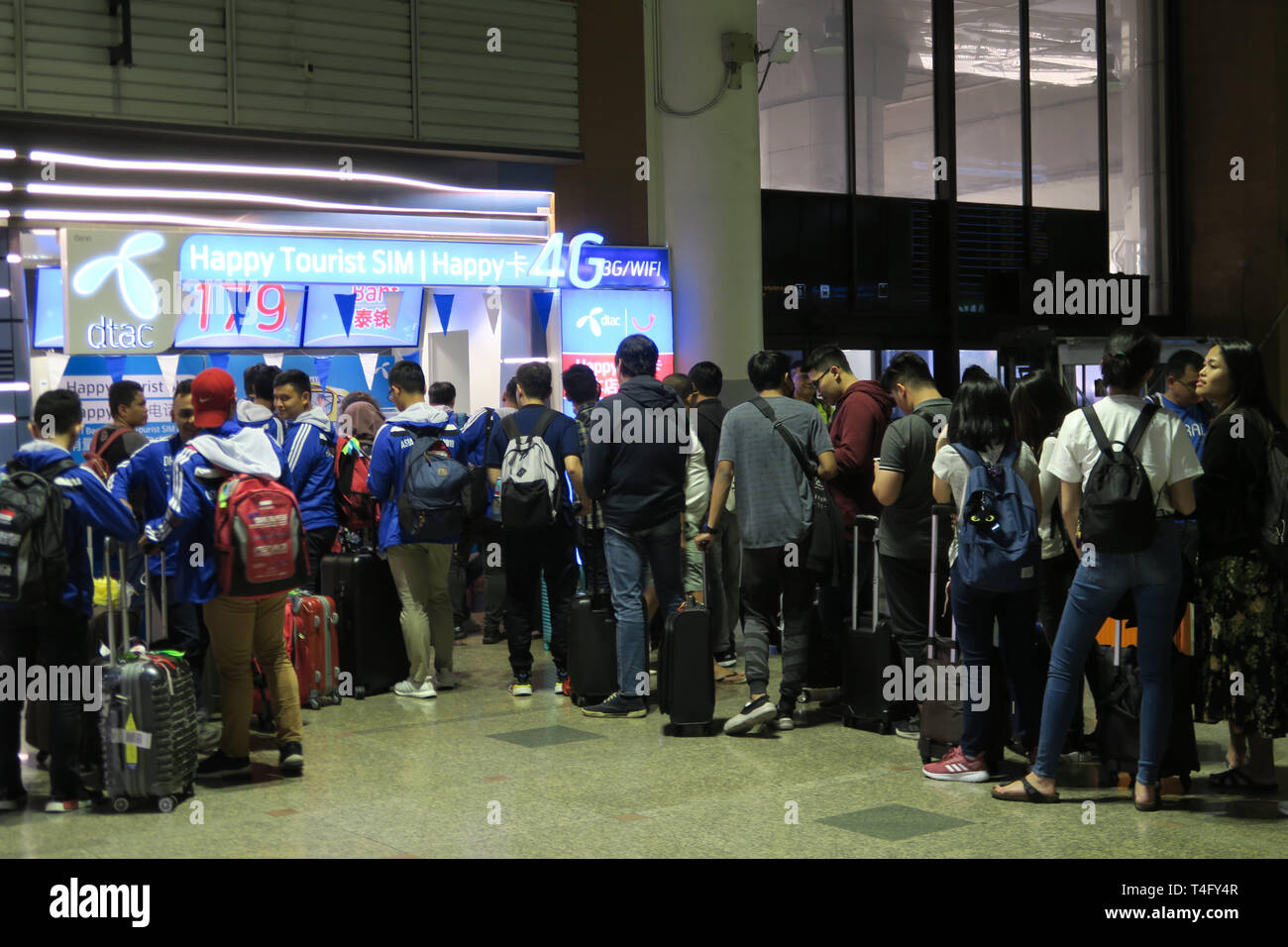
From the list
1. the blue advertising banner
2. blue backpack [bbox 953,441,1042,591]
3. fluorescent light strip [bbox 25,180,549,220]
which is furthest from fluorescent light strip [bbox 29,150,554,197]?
blue backpack [bbox 953,441,1042,591]

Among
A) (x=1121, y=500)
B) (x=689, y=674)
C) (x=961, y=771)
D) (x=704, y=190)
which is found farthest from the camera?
(x=704, y=190)

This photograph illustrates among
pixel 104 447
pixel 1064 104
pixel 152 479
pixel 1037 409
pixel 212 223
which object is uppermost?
pixel 1064 104

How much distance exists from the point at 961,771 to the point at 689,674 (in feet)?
5.23

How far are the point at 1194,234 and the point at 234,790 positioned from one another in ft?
52.0

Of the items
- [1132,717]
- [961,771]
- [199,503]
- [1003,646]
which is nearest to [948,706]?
[961,771]

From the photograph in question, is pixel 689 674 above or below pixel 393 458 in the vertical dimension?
below

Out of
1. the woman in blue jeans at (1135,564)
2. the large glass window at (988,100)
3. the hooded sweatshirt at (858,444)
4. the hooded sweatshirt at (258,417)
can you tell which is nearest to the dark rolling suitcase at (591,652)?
the hooded sweatshirt at (858,444)

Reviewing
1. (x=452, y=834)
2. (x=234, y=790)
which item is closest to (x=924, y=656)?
(x=452, y=834)

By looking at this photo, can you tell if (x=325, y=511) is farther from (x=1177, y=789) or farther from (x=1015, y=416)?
(x=1177, y=789)

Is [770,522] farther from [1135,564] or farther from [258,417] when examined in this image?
[258,417]

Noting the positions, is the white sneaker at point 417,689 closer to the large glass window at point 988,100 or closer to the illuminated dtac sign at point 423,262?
the illuminated dtac sign at point 423,262

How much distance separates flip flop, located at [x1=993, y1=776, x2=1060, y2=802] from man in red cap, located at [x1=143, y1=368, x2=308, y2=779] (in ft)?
10.4

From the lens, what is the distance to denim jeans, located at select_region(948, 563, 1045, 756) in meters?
5.86

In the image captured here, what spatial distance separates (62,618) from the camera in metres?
5.80
